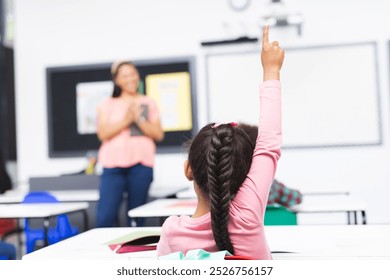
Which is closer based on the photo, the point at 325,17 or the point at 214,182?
the point at 214,182

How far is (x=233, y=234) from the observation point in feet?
3.90

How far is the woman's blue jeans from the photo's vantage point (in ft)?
Answer: 10.1

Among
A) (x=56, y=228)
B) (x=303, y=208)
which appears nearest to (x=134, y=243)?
(x=303, y=208)

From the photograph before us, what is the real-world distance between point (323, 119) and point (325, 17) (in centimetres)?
100

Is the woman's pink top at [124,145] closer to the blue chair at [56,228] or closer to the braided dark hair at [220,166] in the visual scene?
the blue chair at [56,228]

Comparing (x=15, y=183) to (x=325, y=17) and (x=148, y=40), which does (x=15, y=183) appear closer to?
(x=148, y=40)

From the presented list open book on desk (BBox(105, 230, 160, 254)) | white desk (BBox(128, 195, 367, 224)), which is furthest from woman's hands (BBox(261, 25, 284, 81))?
white desk (BBox(128, 195, 367, 224))

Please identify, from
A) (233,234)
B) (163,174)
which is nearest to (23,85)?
(163,174)

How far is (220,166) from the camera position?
1.14m

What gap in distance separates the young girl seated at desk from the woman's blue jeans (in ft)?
6.17

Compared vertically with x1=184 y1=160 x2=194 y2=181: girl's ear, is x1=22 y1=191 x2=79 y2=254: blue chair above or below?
below

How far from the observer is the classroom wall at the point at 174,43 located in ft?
17.0

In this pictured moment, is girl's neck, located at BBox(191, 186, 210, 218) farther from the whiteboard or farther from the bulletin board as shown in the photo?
the bulletin board

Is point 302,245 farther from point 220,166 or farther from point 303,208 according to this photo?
point 303,208
